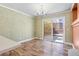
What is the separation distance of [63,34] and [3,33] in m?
1.09

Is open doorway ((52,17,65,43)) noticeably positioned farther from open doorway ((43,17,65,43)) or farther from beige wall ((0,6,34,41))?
beige wall ((0,6,34,41))

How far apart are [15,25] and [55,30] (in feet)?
2.47

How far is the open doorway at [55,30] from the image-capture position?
2.07 metres

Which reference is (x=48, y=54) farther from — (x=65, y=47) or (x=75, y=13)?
(x=75, y=13)

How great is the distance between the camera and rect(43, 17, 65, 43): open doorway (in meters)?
2.07

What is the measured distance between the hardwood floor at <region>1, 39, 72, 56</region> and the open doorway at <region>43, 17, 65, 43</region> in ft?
0.32

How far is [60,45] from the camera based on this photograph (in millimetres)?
2080

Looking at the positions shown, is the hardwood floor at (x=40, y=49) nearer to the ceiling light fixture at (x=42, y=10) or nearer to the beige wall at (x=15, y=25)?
the beige wall at (x=15, y=25)

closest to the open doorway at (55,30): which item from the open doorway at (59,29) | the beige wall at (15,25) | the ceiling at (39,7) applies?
the open doorway at (59,29)

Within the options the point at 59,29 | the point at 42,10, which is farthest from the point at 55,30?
the point at 42,10

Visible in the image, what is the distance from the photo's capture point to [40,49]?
2.04 m

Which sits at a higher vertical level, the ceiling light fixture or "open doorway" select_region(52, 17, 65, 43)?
the ceiling light fixture

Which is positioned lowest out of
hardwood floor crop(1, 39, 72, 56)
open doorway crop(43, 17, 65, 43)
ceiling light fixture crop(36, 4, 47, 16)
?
hardwood floor crop(1, 39, 72, 56)

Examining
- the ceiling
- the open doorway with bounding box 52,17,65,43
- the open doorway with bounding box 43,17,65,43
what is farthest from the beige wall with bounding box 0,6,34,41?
the open doorway with bounding box 52,17,65,43
